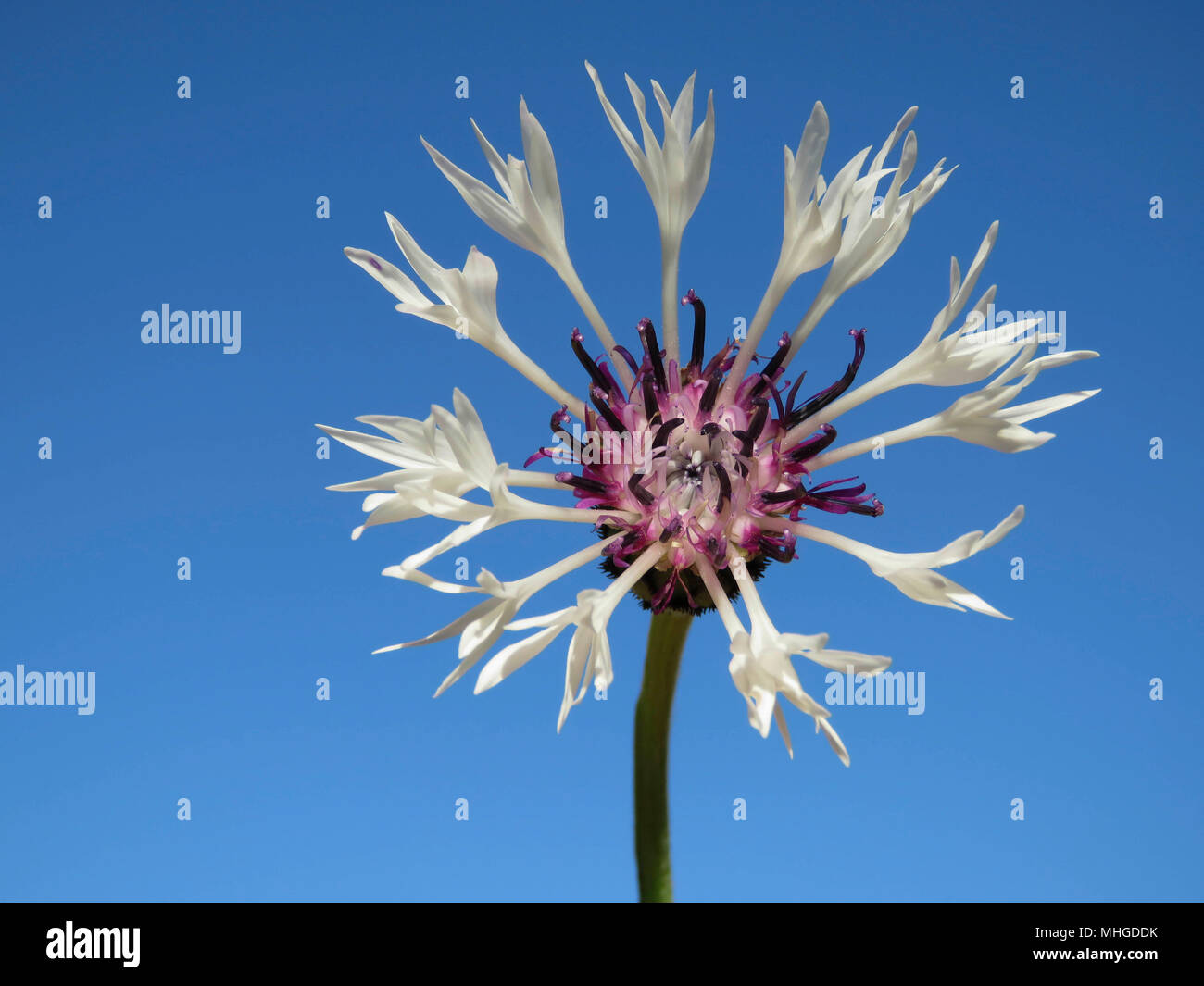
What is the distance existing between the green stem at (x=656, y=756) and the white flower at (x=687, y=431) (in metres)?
0.22

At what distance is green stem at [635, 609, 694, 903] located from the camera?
10.0 feet

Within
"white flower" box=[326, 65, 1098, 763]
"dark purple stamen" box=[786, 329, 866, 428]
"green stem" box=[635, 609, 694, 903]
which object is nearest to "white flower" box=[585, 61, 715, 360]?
"white flower" box=[326, 65, 1098, 763]

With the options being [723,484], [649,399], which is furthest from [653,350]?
[723,484]

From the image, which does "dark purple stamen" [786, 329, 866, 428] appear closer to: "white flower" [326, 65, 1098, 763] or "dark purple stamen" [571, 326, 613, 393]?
"white flower" [326, 65, 1098, 763]

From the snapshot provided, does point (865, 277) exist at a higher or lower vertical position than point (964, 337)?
higher

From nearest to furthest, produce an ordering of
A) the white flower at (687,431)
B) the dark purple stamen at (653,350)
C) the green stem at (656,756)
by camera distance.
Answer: the white flower at (687,431) < the green stem at (656,756) < the dark purple stamen at (653,350)

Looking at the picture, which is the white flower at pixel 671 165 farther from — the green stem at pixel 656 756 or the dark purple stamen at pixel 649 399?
the green stem at pixel 656 756

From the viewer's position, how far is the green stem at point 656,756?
306cm

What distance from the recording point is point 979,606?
2.57m

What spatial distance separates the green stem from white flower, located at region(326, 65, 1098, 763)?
0.22 m

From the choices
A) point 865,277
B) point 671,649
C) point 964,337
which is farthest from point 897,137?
point 671,649

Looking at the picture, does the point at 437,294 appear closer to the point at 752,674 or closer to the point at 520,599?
the point at 520,599

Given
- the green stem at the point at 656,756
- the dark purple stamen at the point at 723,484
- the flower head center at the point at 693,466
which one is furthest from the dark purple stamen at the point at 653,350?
the green stem at the point at 656,756
